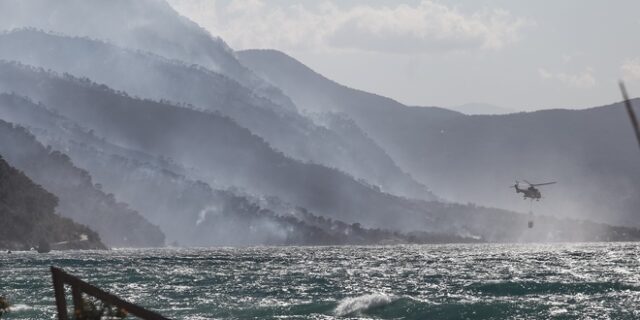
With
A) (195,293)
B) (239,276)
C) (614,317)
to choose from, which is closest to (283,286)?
(195,293)

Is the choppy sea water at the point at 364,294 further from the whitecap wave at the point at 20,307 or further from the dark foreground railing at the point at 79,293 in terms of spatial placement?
the dark foreground railing at the point at 79,293

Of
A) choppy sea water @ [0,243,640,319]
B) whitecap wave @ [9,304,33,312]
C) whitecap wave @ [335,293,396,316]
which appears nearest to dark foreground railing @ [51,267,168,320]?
choppy sea water @ [0,243,640,319]

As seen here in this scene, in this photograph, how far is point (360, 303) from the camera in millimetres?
77188

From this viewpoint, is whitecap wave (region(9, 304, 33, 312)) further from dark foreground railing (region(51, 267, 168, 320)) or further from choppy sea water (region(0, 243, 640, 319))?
dark foreground railing (region(51, 267, 168, 320))

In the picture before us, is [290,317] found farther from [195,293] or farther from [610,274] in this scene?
[610,274]

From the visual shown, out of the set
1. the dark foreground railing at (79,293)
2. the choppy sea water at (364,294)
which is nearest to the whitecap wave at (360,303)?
the choppy sea water at (364,294)

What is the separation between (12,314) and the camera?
69.1 meters

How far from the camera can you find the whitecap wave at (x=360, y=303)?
242ft

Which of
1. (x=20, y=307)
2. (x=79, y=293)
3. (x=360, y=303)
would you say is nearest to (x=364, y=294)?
(x=360, y=303)

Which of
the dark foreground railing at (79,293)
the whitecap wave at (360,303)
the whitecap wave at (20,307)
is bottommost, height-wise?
the dark foreground railing at (79,293)

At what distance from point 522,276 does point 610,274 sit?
10.5 metres

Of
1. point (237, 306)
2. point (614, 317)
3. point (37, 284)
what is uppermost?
point (37, 284)

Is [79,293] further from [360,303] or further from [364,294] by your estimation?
[364,294]

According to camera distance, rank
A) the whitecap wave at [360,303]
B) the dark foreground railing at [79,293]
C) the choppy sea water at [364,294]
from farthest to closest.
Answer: the whitecap wave at [360,303] → the choppy sea water at [364,294] → the dark foreground railing at [79,293]
